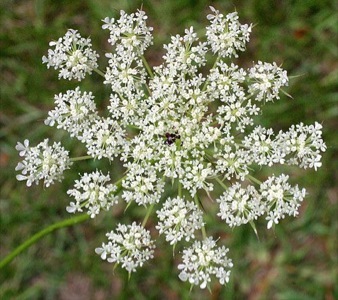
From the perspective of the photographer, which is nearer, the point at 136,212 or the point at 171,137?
the point at 171,137

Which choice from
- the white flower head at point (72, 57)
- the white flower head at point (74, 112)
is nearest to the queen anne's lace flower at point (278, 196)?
the white flower head at point (74, 112)

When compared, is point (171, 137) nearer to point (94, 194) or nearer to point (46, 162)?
point (94, 194)

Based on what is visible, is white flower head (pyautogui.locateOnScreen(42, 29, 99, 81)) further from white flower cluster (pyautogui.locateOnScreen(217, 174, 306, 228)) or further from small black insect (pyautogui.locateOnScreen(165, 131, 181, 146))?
white flower cluster (pyautogui.locateOnScreen(217, 174, 306, 228))

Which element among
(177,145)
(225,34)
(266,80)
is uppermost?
(225,34)

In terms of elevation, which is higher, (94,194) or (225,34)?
(225,34)

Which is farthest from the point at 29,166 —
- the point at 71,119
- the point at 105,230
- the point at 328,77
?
the point at 328,77

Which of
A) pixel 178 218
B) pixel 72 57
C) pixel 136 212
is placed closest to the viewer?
pixel 178 218

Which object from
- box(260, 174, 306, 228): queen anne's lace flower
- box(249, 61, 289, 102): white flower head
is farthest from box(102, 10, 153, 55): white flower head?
box(260, 174, 306, 228): queen anne's lace flower

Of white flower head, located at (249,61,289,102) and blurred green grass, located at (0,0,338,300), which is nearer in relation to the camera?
white flower head, located at (249,61,289,102)

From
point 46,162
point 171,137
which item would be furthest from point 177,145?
point 46,162
